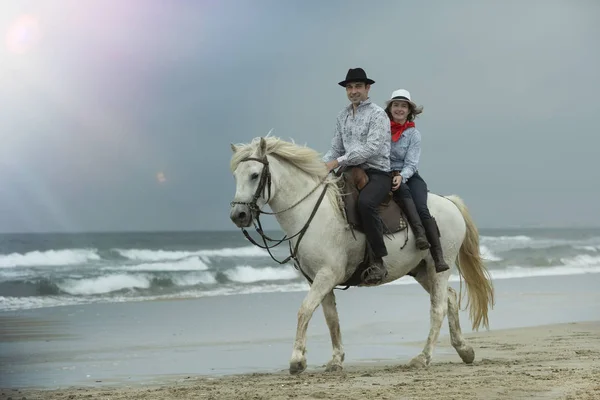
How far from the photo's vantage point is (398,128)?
7574 millimetres

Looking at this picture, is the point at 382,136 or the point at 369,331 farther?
the point at 369,331

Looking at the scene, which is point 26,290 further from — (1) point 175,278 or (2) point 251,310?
(2) point 251,310

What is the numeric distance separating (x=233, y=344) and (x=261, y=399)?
13.7 ft

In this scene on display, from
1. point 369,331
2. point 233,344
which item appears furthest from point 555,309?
point 233,344

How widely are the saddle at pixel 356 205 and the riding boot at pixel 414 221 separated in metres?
0.06

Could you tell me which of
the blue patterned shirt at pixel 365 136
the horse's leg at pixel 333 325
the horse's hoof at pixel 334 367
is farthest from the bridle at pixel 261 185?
the horse's hoof at pixel 334 367

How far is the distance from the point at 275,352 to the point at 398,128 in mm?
3036

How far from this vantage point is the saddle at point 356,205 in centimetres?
697

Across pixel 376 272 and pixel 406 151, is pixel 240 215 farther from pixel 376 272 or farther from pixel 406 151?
pixel 406 151

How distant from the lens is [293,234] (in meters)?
6.83

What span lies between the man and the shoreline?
3.35ft

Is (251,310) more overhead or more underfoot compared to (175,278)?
more underfoot

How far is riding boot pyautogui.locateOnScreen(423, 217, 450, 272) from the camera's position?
7.45 metres

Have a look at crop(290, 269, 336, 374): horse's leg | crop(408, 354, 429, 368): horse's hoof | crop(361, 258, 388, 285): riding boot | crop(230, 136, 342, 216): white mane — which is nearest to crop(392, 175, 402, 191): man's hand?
crop(230, 136, 342, 216): white mane
